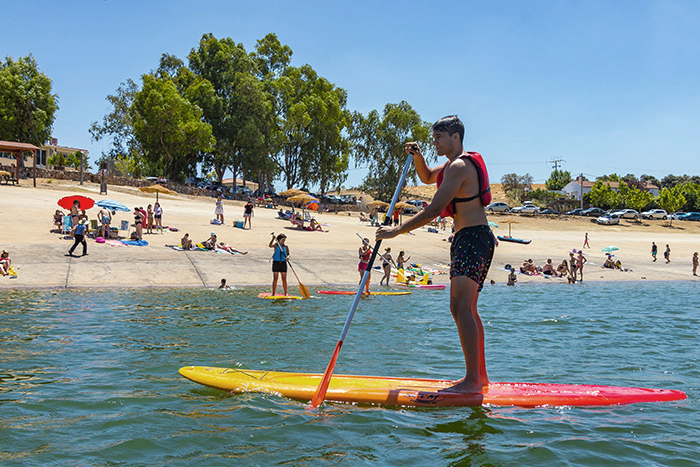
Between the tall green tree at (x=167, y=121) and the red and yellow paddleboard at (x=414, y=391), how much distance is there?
46338 mm

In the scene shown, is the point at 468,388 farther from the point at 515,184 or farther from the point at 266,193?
the point at 515,184

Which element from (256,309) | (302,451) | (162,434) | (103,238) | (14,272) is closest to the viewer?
(302,451)

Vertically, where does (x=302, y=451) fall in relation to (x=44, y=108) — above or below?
below

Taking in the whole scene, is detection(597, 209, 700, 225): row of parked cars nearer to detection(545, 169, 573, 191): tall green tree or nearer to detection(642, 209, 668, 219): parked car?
detection(642, 209, 668, 219): parked car

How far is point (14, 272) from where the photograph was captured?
16.4 meters

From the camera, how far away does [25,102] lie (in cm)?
4816

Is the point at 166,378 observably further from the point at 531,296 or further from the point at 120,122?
the point at 120,122

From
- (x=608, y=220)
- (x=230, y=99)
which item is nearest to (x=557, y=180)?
(x=608, y=220)

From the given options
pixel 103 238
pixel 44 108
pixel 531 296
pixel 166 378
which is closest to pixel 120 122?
pixel 44 108

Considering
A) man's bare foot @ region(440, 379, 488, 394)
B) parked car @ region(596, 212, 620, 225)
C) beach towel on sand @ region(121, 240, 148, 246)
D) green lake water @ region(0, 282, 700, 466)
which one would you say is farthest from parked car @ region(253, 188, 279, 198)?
man's bare foot @ region(440, 379, 488, 394)

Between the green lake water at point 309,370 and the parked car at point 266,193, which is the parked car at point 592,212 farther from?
the green lake water at point 309,370

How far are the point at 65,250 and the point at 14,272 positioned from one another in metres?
3.94

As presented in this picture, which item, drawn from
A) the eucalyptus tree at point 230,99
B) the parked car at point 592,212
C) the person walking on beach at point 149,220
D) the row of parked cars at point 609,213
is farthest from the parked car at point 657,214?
the person walking on beach at point 149,220

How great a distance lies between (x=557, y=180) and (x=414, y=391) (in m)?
103
